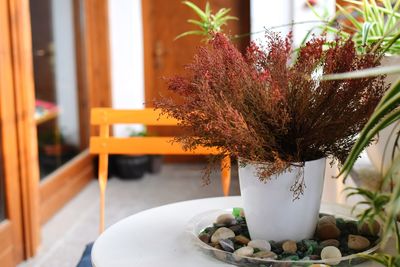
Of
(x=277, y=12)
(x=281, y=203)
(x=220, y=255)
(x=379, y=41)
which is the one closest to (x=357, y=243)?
(x=281, y=203)

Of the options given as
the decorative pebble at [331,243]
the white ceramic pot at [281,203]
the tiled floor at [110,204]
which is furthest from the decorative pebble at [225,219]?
the tiled floor at [110,204]

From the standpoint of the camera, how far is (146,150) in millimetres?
1853

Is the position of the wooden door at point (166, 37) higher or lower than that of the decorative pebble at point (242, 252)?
higher

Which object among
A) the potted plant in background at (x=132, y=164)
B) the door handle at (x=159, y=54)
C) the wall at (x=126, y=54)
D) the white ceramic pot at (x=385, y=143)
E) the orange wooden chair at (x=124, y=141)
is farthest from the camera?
the door handle at (x=159, y=54)

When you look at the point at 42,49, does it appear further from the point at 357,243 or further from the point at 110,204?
the point at 357,243

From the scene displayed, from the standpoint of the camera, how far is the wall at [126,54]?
184 inches

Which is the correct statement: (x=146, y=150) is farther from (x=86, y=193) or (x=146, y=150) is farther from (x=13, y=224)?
(x=86, y=193)

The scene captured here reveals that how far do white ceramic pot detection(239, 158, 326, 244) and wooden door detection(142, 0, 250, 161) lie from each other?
12.3ft

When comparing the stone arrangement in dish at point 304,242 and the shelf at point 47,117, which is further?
the shelf at point 47,117

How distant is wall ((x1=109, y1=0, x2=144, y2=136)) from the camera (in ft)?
15.4

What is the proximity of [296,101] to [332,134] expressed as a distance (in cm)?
10

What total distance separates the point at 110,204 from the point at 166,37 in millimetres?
1763

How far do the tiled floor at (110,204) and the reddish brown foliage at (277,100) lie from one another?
1.99 meters

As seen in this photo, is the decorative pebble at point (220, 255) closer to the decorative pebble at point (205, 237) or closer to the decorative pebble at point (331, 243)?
the decorative pebble at point (205, 237)
